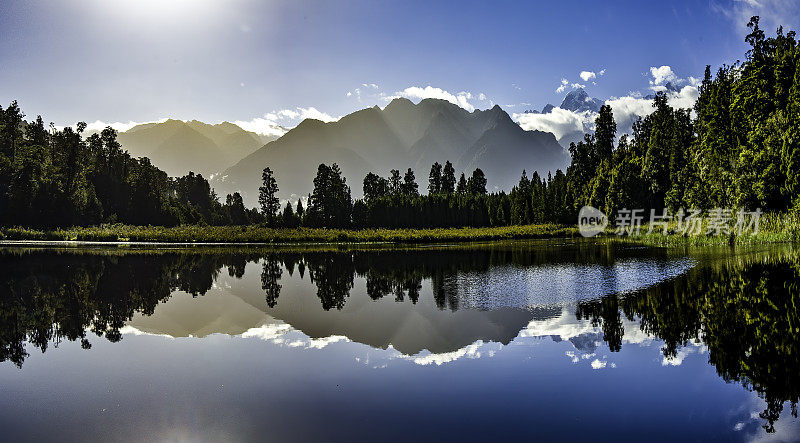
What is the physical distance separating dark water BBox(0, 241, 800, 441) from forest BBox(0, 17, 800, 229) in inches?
1236

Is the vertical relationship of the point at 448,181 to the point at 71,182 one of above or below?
above

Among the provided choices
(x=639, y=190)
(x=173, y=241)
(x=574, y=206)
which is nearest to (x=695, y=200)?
(x=639, y=190)

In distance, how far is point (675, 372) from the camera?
1136 cm

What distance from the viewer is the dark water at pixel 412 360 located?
29.0 ft

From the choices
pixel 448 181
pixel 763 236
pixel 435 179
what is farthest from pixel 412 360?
pixel 448 181

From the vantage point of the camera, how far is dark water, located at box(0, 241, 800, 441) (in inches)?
348

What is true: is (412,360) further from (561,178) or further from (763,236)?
(561,178)

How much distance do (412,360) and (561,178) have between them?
106m

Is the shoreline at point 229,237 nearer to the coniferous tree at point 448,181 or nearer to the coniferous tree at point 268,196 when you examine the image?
the coniferous tree at point 268,196

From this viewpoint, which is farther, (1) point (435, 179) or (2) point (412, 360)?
(1) point (435, 179)

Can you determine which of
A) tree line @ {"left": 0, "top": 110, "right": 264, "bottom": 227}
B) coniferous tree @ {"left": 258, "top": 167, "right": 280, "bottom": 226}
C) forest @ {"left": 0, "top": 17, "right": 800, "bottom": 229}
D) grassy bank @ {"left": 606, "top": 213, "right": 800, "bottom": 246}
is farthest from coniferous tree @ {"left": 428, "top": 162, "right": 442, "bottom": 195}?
grassy bank @ {"left": 606, "top": 213, "right": 800, "bottom": 246}

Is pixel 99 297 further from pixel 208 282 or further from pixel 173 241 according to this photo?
pixel 173 241

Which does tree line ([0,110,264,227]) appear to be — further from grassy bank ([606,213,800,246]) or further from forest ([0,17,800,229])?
grassy bank ([606,213,800,246])

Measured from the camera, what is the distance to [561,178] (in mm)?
110438
